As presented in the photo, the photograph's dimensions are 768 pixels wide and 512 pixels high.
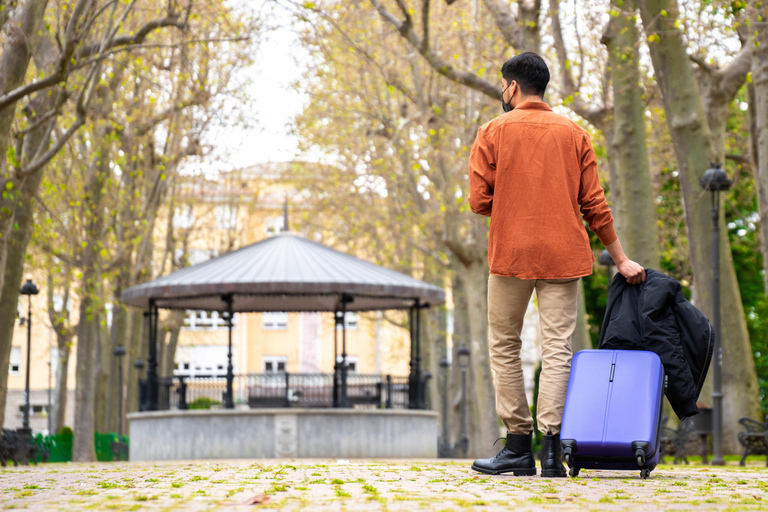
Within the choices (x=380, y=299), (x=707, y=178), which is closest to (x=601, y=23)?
(x=707, y=178)

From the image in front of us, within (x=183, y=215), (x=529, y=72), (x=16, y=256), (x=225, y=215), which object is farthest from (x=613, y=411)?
(x=183, y=215)

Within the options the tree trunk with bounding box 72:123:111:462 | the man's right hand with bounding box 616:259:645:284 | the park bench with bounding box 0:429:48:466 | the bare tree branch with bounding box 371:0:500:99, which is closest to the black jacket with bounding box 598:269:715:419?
the man's right hand with bounding box 616:259:645:284

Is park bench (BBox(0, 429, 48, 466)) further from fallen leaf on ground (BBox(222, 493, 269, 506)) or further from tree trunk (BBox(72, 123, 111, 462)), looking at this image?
fallen leaf on ground (BBox(222, 493, 269, 506))

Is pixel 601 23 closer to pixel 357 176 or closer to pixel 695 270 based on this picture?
pixel 695 270

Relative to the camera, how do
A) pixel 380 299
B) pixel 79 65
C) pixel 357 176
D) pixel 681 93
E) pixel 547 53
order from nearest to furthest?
1. pixel 79 65
2. pixel 681 93
3. pixel 380 299
4. pixel 547 53
5. pixel 357 176

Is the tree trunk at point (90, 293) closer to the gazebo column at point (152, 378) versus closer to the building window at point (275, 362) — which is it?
the gazebo column at point (152, 378)

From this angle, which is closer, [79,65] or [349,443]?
[79,65]

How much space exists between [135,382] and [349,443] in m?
10.8

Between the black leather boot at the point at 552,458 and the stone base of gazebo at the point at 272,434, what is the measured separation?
485 inches

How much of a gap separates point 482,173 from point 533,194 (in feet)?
0.97

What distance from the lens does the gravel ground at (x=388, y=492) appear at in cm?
398

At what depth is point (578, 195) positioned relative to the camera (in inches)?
224

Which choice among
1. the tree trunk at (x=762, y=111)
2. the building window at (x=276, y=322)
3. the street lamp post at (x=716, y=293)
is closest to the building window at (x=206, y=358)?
the building window at (x=276, y=322)

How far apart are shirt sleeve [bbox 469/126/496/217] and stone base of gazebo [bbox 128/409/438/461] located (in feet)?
40.5
